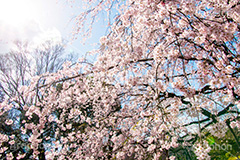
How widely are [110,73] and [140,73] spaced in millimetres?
852

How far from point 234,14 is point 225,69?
1.67 feet

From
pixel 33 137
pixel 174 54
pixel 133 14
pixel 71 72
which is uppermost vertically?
pixel 133 14

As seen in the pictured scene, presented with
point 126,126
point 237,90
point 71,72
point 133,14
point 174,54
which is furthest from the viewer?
point 126,126

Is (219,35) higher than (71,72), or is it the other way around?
(71,72)

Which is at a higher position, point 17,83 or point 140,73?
point 17,83

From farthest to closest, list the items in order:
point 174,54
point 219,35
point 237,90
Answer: point 237,90 → point 174,54 → point 219,35

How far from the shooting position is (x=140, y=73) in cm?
A: 270

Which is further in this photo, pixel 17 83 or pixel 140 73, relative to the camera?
pixel 17 83

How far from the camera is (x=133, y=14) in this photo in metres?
→ 1.98

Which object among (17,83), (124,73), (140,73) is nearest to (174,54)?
(124,73)

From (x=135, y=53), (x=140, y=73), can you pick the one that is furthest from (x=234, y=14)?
(x=140, y=73)

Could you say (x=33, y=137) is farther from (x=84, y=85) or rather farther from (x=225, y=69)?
(x=225, y=69)

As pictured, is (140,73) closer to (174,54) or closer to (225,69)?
(174,54)

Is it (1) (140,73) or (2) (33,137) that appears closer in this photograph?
(2) (33,137)
